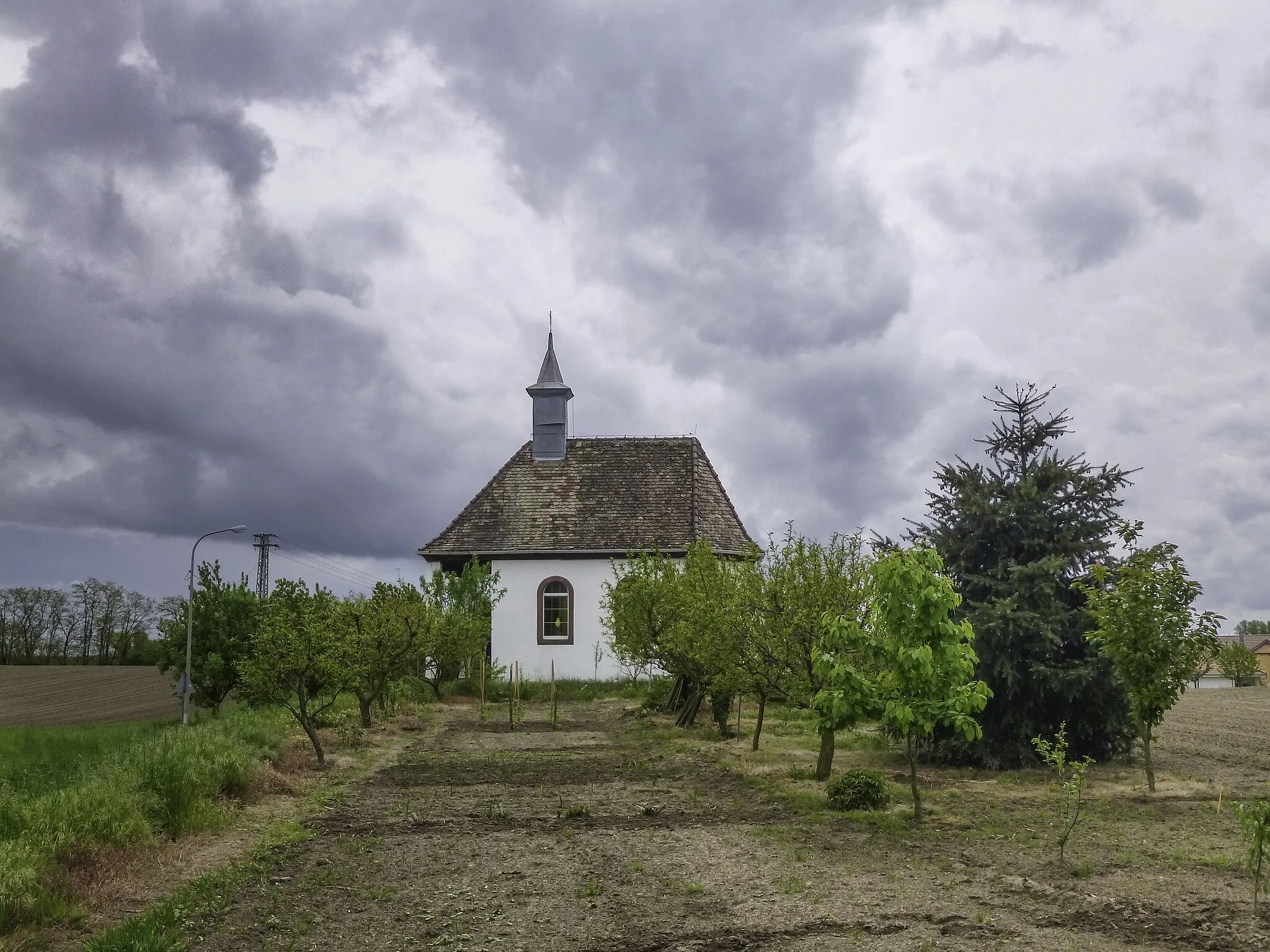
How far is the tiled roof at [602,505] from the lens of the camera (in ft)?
120

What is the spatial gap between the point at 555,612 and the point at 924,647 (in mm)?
26136

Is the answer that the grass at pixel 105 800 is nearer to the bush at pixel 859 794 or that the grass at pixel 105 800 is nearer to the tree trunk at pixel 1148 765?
the bush at pixel 859 794

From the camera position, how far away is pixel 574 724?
86.1 feet

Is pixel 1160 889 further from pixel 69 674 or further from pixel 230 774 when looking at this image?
pixel 69 674

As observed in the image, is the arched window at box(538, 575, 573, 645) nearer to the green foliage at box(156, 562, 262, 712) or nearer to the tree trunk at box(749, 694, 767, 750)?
the green foliage at box(156, 562, 262, 712)

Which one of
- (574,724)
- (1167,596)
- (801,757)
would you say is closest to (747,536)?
(574,724)

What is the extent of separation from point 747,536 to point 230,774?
26.9m

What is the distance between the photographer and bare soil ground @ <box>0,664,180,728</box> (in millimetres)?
35719

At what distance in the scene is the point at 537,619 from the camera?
36.7m

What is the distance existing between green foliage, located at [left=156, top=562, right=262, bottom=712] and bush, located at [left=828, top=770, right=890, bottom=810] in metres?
23.6

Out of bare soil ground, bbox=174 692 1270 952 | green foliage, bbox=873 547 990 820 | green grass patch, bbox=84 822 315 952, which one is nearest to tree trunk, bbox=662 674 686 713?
bare soil ground, bbox=174 692 1270 952

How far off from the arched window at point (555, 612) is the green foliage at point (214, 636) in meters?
9.52

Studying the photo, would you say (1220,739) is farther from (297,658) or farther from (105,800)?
(105,800)

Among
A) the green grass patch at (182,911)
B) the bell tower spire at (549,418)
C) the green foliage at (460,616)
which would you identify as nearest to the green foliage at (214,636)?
the green foliage at (460,616)
